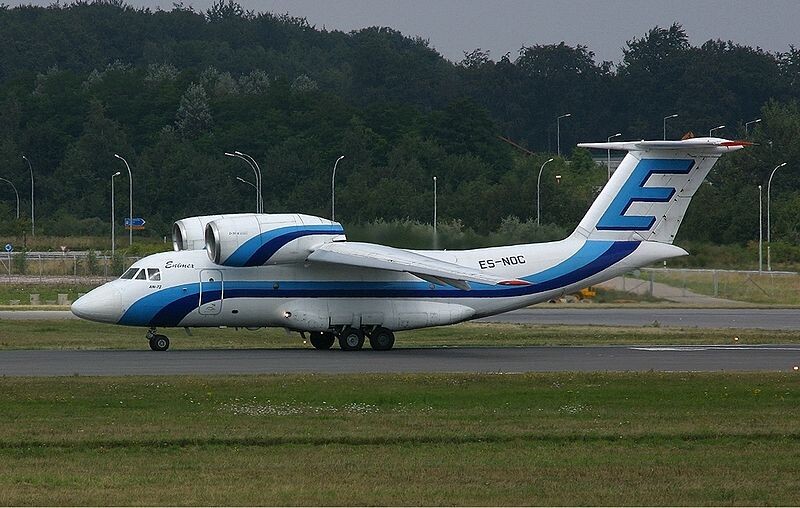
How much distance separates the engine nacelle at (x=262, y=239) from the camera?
3306cm

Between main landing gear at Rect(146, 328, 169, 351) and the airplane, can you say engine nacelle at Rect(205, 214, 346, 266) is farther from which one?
main landing gear at Rect(146, 328, 169, 351)

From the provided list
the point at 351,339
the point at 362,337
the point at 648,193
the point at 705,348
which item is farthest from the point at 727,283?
the point at 351,339

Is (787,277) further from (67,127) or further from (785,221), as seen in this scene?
(67,127)

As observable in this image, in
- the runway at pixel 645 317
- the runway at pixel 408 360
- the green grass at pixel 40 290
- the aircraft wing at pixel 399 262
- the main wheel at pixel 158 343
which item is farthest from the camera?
the green grass at pixel 40 290

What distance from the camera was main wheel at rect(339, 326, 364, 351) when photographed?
3466 centimetres

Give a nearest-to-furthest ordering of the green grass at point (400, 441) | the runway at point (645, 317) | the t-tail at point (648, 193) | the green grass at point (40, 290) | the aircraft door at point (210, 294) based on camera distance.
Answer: the green grass at point (400, 441) < the aircraft door at point (210, 294) < the t-tail at point (648, 193) < the runway at point (645, 317) < the green grass at point (40, 290)

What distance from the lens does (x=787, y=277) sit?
65250mm

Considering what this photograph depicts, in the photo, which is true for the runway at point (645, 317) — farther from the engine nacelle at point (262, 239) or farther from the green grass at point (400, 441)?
the green grass at point (400, 441)

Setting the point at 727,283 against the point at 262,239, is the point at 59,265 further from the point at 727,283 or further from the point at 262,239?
the point at 262,239

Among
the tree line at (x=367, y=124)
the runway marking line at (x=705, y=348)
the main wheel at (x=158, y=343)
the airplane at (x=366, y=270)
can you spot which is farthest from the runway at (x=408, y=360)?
the tree line at (x=367, y=124)

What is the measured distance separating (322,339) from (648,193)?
9.84 metres

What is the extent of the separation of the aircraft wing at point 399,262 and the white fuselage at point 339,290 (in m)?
0.98

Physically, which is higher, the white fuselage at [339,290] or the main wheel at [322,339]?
the white fuselage at [339,290]

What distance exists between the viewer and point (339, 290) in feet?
113
